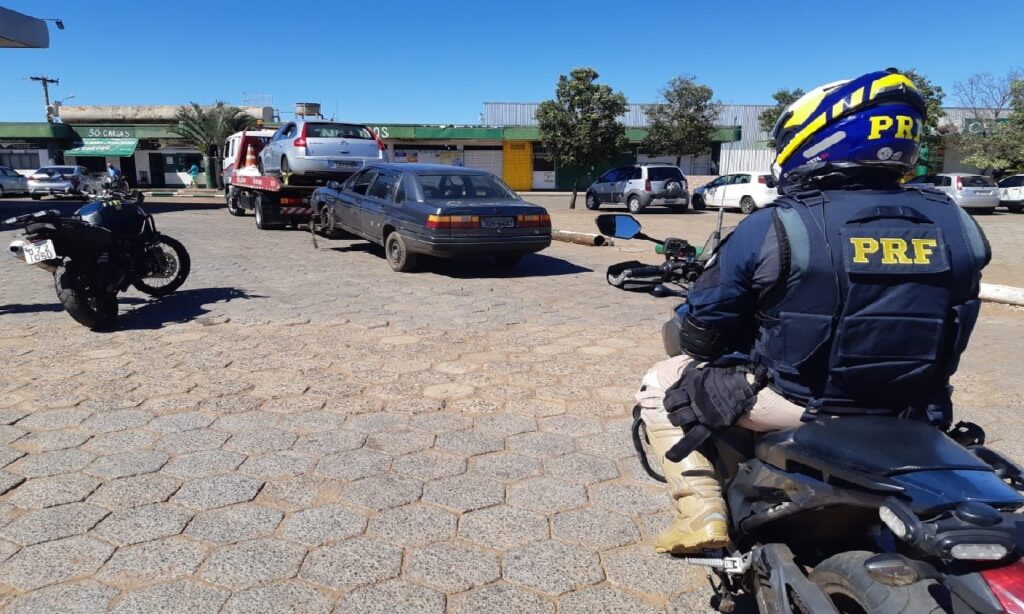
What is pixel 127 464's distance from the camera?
348 cm

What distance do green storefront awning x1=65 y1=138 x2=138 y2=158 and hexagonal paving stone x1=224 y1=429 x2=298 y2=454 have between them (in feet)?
135

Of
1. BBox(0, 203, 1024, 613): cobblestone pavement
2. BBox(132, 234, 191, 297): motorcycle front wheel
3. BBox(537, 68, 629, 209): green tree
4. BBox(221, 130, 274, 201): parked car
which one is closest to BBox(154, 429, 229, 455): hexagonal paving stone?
BBox(0, 203, 1024, 613): cobblestone pavement

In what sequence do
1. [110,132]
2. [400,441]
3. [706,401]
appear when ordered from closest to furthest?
[706,401] → [400,441] → [110,132]

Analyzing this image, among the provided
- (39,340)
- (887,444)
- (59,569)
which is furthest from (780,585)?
(39,340)

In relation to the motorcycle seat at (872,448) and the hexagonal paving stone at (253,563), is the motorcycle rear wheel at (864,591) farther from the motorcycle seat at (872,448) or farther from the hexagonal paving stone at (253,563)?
the hexagonal paving stone at (253,563)

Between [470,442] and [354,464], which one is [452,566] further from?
[470,442]

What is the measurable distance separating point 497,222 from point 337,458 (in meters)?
5.63

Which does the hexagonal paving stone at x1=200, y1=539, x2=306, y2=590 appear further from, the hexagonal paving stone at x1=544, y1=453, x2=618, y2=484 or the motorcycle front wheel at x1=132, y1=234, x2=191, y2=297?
the motorcycle front wheel at x1=132, y1=234, x2=191, y2=297

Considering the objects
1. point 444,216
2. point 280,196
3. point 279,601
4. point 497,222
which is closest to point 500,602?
point 279,601

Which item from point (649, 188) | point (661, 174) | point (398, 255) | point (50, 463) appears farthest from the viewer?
point (661, 174)

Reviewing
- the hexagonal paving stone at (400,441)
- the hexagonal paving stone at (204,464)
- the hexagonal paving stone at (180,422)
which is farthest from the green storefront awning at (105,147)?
the hexagonal paving stone at (400,441)

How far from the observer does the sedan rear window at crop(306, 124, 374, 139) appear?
13.6 metres

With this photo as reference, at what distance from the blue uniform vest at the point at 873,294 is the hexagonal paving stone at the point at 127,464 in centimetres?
308

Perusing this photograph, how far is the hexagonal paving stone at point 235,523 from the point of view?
2.86 m
